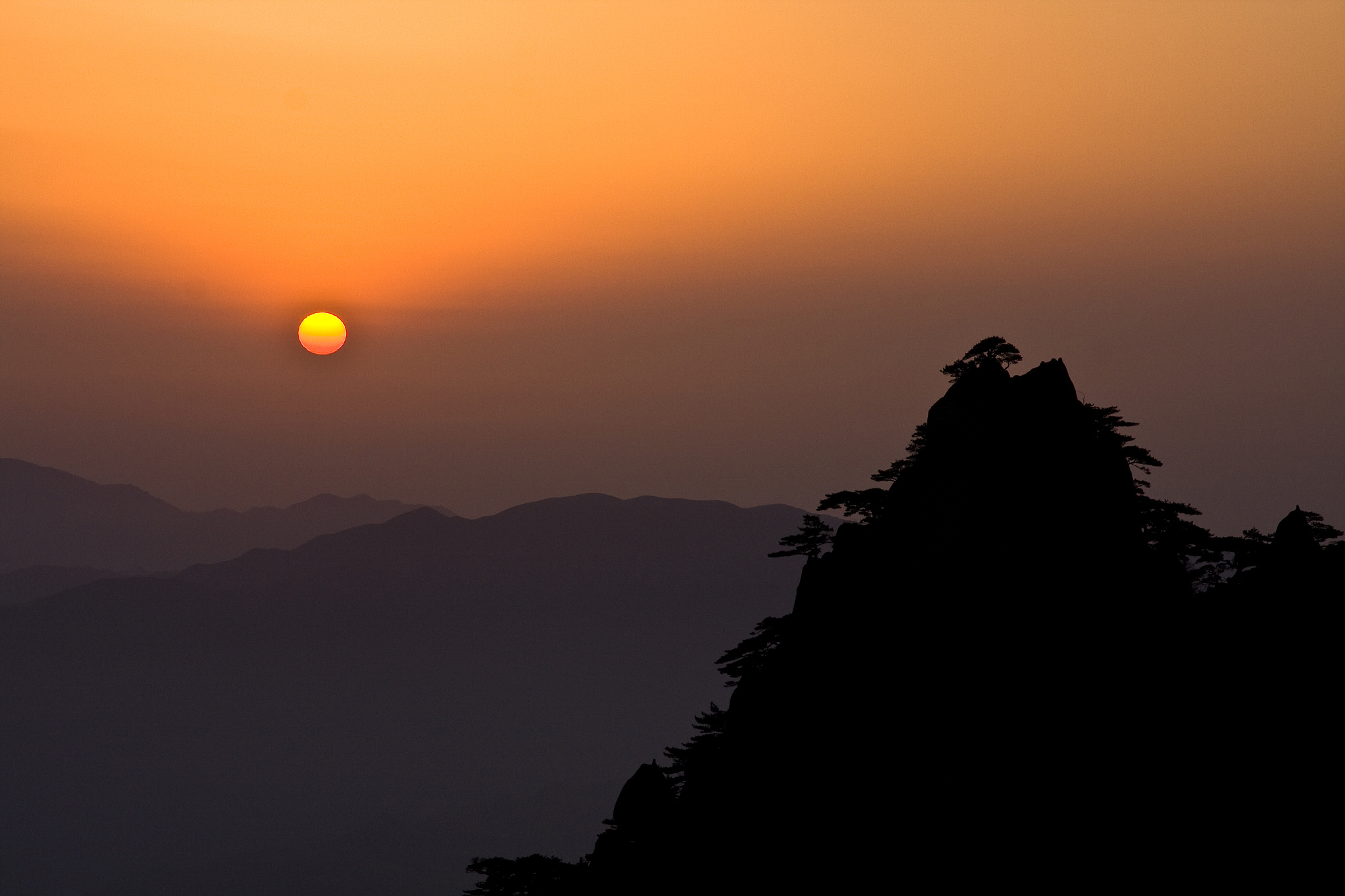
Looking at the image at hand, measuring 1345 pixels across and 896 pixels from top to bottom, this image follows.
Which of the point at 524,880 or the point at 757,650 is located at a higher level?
the point at 757,650

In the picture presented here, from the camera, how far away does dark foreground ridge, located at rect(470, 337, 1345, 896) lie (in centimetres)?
2758

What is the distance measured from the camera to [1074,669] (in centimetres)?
2948

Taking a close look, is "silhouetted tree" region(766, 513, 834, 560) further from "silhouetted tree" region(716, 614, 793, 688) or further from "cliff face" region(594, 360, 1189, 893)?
"cliff face" region(594, 360, 1189, 893)

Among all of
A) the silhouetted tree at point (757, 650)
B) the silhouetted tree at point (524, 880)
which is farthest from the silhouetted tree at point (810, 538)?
the silhouetted tree at point (524, 880)

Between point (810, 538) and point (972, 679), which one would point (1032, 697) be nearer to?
point (972, 679)

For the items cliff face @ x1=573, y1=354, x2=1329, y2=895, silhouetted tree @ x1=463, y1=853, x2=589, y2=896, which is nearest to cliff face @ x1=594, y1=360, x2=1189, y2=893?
cliff face @ x1=573, y1=354, x2=1329, y2=895

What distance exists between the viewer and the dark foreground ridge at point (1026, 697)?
27578 millimetres

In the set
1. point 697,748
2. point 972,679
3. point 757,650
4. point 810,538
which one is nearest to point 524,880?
point 697,748

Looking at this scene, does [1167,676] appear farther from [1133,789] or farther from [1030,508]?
[1030,508]

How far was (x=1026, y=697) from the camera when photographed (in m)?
29.3

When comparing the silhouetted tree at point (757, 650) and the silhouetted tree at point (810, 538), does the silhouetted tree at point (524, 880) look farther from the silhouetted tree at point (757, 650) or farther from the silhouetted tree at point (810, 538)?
the silhouetted tree at point (810, 538)

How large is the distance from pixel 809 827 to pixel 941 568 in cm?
817

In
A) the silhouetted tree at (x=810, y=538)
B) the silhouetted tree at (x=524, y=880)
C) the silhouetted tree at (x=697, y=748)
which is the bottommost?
the silhouetted tree at (x=524, y=880)

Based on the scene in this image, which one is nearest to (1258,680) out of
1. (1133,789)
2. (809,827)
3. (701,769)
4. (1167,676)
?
(1167,676)
